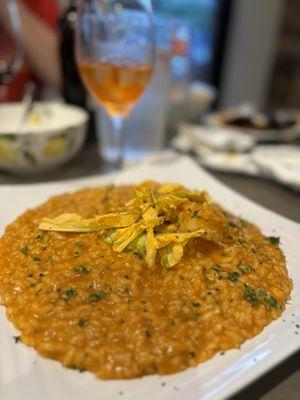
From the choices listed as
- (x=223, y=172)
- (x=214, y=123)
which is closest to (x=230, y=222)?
(x=223, y=172)

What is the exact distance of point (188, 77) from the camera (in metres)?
2.58

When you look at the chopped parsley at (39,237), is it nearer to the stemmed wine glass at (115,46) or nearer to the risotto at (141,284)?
the risotto at (141,284)

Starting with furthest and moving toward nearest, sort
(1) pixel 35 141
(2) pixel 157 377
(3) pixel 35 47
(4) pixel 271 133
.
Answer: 1. (3) pixel 35 47
2. (4) pixel 271 133
3. (1) pixel 35 141
4. (2) pixel 157 377

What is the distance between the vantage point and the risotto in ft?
2.81

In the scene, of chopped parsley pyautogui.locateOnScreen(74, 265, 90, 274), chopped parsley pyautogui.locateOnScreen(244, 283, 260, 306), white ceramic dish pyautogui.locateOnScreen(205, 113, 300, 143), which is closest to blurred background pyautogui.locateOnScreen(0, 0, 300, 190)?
white ceramic dish pyautogui.locateOnScreen(205, 113, 300, 143)

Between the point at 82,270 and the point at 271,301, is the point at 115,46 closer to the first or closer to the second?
the point at 82,270

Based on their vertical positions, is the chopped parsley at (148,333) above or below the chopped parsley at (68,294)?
below

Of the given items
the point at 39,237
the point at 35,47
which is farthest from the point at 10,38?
the point at 39,237

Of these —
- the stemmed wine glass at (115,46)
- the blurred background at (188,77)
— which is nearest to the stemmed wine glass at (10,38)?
the blurred background at (188,77)

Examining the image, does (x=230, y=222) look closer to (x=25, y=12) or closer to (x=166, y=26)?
(x=166, y=26)

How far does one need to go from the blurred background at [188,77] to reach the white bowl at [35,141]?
1 centimetres

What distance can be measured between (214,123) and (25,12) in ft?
6.13

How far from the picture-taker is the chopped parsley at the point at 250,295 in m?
0.98

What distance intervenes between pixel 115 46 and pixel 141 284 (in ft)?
3.72
